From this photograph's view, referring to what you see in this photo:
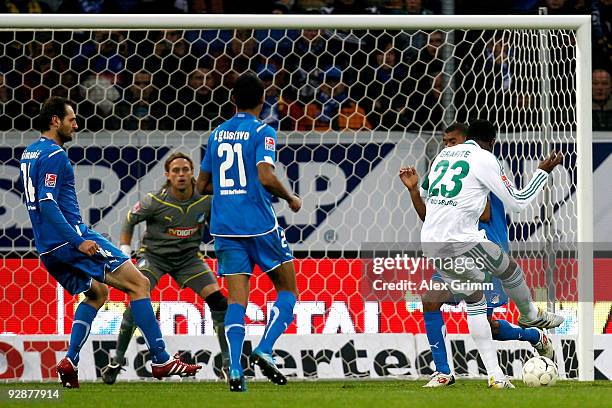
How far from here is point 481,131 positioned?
8.34 metres

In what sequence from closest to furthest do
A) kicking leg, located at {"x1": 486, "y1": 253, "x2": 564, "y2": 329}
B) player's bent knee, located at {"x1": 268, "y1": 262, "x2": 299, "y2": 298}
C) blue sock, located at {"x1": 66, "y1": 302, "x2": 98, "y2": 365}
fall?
player's bent knee, located at {"x1": 268, "y1": 262, "x2": 299, "y2": 298} < blue sock, located at {"x1": 66, "y1": 302, "x2": 98, "y2": 365} < kicking leg, located at {"x1": 486, "y1": 253, "x2": 564, "y2": 329}

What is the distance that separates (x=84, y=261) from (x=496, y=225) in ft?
9.18

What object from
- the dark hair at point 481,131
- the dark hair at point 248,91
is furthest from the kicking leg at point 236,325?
the dark hair at point 481,131

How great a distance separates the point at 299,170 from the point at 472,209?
2.49 metres

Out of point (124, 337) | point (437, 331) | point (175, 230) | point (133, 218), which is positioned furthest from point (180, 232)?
point (437, 331)

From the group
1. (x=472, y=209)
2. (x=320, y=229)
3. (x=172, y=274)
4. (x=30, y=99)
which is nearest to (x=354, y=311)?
(x=320, y=229)

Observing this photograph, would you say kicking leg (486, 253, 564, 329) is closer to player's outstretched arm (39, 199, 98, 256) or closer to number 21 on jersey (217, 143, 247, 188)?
number 21 on jersey (217, 143, 247, 188)

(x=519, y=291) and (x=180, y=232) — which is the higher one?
(x=180, y=232)

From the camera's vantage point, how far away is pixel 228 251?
7688mm

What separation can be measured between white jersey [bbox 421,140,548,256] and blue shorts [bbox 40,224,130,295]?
2043 millimetres

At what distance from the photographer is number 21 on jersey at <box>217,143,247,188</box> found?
7.62m

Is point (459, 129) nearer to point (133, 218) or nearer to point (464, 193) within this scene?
point (464, 193)

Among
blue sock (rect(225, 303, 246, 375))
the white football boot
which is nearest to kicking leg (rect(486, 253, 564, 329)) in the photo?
the white football boot

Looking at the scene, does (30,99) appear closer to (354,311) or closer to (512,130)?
(354,311)
